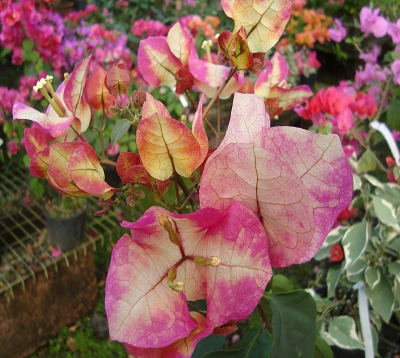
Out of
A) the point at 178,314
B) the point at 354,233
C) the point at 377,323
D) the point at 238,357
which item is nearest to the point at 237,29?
the point at 178,314

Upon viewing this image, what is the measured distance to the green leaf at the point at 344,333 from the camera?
0.81 m

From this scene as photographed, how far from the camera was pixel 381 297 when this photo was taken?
824 millimetres

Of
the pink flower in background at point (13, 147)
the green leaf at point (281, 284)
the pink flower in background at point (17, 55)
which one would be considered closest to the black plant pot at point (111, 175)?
the pink flower in background at point (13, 147)

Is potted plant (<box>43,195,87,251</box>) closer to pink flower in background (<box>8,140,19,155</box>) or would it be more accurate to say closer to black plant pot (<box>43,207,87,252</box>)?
black plant pot (<box>43,207,87,252</box>)

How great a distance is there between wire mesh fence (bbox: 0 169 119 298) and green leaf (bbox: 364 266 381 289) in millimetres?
904

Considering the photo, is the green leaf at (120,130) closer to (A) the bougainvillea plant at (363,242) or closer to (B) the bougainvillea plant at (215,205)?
(B) the bougainvillea plant at (215,205)

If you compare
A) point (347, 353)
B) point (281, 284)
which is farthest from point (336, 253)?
point (281, 284)

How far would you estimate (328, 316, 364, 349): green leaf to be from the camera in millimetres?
812

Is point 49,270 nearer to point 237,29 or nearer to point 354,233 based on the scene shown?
point 354,233

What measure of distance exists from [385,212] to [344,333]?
268 mm

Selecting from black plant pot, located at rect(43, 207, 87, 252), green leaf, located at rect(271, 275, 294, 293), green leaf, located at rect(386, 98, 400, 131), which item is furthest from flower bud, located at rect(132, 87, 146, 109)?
black plant pot, located at rect(43, 207, 87, 252)

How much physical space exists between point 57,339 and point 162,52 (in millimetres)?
Result: 1265

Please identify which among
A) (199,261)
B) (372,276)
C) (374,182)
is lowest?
(372,276)

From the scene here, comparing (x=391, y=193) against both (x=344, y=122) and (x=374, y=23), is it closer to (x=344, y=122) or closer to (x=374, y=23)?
(x=344, y=122)
